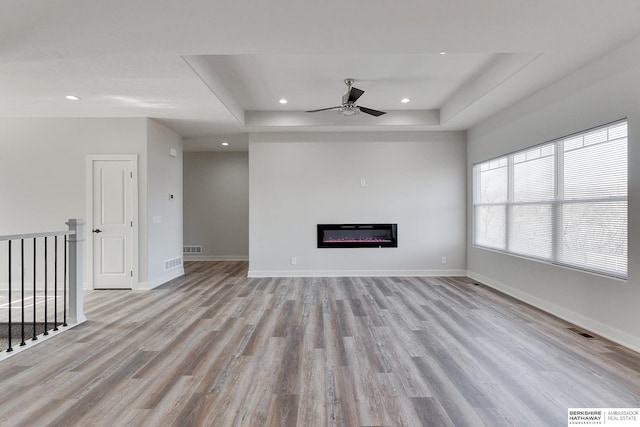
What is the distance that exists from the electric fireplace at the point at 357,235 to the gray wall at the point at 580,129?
72.7 inches

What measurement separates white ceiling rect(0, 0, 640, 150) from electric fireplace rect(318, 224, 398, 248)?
Result: 2.25 m

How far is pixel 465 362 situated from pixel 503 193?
3.33 meters

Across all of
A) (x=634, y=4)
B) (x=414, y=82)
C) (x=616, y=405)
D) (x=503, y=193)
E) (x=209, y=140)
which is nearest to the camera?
(x=616, y=405)

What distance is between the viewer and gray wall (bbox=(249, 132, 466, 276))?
19.4ft

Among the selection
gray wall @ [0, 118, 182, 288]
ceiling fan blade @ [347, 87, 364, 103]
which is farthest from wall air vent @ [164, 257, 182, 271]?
ceiling fan blade @ [347, 87, 364, 103]

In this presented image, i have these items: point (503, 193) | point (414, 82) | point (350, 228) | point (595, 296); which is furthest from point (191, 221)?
point (595, 296)

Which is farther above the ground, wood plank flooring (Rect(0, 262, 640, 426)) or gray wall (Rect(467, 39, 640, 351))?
gray wall (Rect(467, 39, 640, 351))

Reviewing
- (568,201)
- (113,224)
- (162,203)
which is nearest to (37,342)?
(113,224)

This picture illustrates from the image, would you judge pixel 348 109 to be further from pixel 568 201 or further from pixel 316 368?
pixel 316 368

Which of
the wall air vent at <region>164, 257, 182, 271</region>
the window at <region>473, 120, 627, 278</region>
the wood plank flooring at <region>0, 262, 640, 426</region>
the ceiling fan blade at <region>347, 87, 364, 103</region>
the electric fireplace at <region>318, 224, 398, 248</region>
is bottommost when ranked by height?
the wood plank flooring at <region>0, 262, 640, 426</region>

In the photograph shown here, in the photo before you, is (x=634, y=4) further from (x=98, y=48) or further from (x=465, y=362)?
(x=98, y=48)

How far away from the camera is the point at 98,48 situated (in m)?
2.78

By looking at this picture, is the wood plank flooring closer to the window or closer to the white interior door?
the window

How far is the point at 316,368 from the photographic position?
7.86 ft
